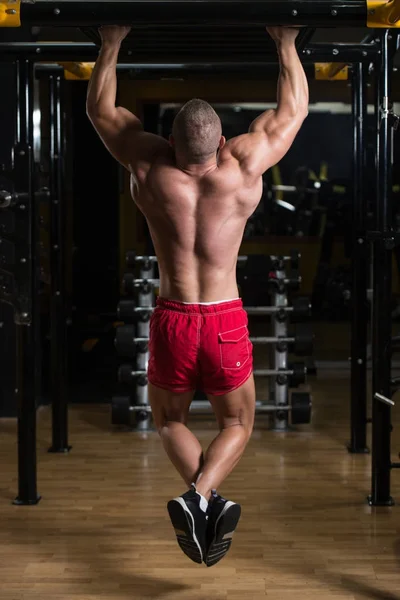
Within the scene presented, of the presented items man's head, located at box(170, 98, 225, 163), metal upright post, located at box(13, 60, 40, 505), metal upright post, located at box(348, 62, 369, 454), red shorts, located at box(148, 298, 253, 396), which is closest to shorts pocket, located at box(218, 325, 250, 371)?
red shorts, located at box(148, 298, 253, 396)

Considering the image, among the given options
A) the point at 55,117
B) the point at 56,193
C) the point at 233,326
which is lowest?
the point at 233,326

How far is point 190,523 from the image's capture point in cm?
281

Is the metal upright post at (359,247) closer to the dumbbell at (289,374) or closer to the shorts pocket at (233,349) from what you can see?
the dumbbell at (289,374)

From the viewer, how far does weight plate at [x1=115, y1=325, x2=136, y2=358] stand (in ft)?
17.4

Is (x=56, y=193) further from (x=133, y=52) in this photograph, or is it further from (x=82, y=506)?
(x=82, y=506)

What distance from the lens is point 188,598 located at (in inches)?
127

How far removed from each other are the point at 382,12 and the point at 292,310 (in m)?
2.71

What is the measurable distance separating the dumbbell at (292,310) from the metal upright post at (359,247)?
1.99ft

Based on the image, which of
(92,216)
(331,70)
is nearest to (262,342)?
(92,216)

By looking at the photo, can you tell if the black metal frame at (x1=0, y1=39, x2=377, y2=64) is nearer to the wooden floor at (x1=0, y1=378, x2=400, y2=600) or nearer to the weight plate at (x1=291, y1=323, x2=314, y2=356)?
the weight plate at (x1=291, y1=323, x2=314, y2=356)

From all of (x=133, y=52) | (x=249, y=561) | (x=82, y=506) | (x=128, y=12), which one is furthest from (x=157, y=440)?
(x=128, y=12)

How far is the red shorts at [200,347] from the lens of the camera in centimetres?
299

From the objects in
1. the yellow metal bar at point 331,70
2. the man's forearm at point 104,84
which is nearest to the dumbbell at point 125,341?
the yellow metal bar at point 331,70

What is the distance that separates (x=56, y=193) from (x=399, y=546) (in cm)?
259
